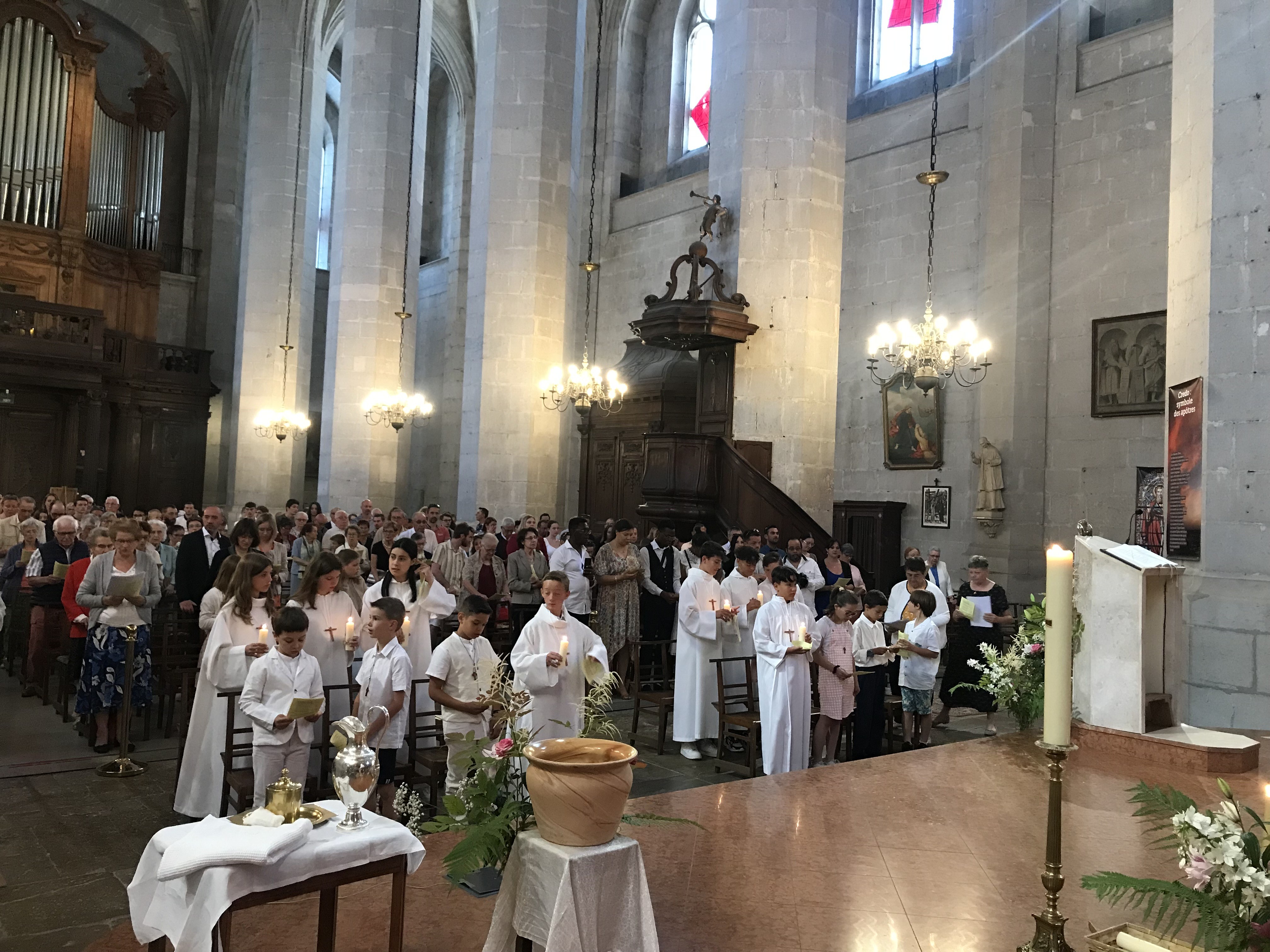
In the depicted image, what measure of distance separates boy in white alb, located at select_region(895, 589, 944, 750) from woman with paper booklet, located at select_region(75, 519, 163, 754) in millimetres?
5824

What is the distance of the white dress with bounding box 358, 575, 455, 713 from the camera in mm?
6707

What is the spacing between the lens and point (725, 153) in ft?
45.0

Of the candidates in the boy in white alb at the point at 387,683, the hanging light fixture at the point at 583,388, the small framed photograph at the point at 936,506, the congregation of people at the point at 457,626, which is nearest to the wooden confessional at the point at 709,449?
the congregation of people at the point at 457,626

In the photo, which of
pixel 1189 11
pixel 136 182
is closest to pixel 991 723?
pixel 1189 11

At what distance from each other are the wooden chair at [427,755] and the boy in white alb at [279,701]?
0.64 metres

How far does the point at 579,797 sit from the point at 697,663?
5482mm

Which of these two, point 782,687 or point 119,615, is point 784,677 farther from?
point 119,615

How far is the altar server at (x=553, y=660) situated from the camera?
5.71 metres

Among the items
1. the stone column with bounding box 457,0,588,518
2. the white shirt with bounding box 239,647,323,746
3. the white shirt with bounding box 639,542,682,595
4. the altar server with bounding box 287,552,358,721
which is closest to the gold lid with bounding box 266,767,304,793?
the white shirt with bounding box 239,647,323,746

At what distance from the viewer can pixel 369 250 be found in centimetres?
1872

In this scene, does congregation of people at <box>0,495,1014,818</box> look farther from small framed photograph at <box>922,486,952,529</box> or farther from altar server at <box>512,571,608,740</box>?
small framed photograph at <box>922,486,952,529</box>

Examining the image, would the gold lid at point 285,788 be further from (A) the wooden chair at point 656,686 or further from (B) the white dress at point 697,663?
(A) the wooden chair at point 656,686

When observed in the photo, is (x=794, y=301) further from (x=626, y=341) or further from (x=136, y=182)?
(x=136, y=182)

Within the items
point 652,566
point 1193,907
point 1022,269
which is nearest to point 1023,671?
point 1193,907
